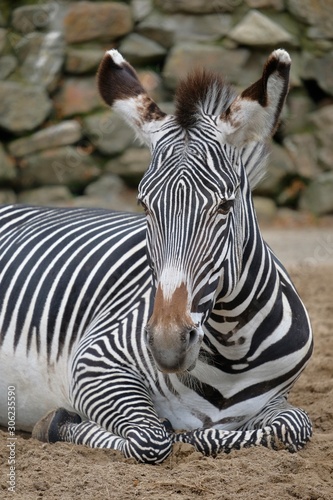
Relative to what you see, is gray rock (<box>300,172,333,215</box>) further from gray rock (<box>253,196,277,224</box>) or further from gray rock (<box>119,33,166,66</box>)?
gray rock (<box>119,33,166,66</box>)

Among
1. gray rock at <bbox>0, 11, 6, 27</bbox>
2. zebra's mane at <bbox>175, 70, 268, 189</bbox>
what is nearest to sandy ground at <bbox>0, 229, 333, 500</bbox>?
zebra's mane at <bbox>175, 70, 268, 189</bbox>

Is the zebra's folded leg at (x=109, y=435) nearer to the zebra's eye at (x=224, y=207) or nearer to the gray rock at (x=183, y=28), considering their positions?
the zebra's eye at (x=224, y=207)

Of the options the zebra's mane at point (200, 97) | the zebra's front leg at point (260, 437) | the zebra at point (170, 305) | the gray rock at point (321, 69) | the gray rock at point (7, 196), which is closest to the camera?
the zebra at point (170, 305)

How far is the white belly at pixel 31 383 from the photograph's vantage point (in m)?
4.53

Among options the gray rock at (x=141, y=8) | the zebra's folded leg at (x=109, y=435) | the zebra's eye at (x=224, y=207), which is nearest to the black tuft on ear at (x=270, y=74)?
the zebra's eye at (x=224, y=207)

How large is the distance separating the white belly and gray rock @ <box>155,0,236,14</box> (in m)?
8.43

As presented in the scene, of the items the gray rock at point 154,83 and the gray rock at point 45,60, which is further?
the gray rock at point 154,83

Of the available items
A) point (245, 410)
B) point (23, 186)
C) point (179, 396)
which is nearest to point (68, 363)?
point (179, 396)

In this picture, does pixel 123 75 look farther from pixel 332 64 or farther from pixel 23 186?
pixel 332 64

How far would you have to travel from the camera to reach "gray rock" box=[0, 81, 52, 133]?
464 inches

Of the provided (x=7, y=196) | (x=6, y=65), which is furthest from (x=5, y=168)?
(x=6, y=65)

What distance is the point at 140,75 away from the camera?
39.6 feet

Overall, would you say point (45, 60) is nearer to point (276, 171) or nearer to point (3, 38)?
point (3, 38)

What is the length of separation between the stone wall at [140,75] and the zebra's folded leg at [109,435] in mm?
7634
